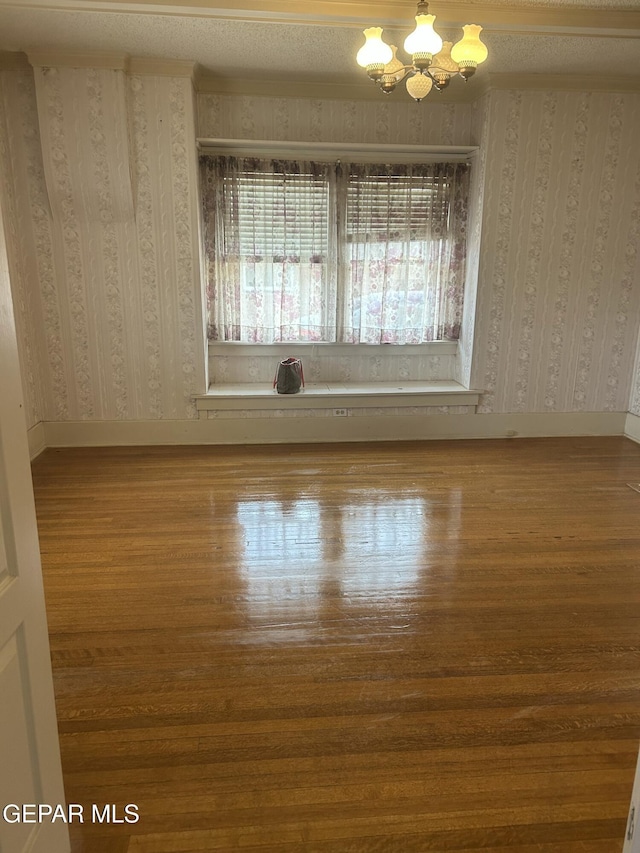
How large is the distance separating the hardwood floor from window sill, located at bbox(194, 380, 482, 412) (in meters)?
0.96

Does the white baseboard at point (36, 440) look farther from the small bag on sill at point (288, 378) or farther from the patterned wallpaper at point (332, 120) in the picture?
the patterned wallpaper at point (332, 120)

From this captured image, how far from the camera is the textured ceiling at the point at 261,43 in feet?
11.8

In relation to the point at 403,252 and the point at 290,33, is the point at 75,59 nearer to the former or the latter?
the point at 290,33

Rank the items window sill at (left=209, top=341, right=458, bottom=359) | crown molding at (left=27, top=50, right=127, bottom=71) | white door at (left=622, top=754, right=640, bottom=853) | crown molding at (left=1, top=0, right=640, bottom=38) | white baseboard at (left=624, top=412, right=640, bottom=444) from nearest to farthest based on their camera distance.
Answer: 1. white door at (left=622, top=754, right=640, bottom=853)
2. crown molding at (left=1, top=0, right=640, bottom=38)
3. crown molding at (left=27, top=50, right=127, bottom=71)
4. white baseboard at (left=624, top=412, right=640, bottom=444)
5. window sill at (left=209, top=341, right=458, bottom=359)

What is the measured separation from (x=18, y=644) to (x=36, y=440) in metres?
3.88

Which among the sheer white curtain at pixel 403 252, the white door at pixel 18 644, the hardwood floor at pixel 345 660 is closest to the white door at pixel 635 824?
the hardwood floor at pixel 345 660

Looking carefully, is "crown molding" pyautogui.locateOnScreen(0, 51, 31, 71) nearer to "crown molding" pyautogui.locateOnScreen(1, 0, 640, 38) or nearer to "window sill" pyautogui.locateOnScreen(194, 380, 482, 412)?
"crown molding" pyautogui.locateOnScreen(1, 0, 640, 38)

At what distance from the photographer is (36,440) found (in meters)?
4.74

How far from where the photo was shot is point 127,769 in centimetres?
180

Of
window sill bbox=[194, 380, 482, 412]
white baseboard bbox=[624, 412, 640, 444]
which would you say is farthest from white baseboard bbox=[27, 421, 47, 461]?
white baseboard bbox=[624, 412, 640, 444]

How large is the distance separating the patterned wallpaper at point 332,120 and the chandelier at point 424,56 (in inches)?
69.8

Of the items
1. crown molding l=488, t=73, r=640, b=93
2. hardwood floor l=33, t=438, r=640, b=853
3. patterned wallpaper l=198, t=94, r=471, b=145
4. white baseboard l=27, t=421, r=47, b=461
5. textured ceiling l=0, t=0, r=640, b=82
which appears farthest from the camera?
patterned wallpaper l=198, t=94, r=471, b=145

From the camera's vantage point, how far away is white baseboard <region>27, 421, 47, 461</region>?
4649 mm

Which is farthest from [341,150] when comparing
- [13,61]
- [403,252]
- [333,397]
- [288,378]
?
[13,61]
